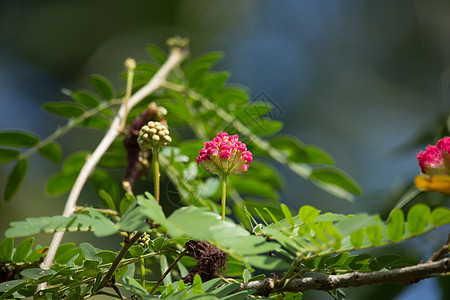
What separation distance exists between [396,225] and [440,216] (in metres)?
0.06

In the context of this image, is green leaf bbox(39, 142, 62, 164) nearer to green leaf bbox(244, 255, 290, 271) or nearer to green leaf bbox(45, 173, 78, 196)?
green leaf bbox(45, 173, 78, 196)

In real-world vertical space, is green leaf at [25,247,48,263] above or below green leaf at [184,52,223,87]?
below

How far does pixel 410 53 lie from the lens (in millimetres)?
6562

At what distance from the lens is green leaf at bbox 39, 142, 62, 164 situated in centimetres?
143

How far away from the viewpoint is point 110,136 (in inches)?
48.5

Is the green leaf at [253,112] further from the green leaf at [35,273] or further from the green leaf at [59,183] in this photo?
the green leaf at [35,273]

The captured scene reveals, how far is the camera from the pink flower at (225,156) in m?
0.79

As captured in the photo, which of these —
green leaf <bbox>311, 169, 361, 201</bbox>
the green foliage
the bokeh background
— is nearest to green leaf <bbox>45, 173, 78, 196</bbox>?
the green foliage

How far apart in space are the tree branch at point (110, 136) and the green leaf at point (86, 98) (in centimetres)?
11

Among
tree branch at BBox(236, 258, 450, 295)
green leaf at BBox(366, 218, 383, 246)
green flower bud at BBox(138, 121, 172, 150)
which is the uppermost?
A: green flower bud at BBox(138, 121, 172, 150)

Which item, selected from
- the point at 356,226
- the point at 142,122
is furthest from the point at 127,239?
the point at 142,122

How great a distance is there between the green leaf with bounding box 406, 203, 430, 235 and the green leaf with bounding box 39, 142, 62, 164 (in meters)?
1.11

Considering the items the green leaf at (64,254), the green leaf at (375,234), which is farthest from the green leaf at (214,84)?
the green leaf at (375,234)

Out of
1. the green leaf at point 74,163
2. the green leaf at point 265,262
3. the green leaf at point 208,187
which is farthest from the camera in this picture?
the green leaf at point 74,163
